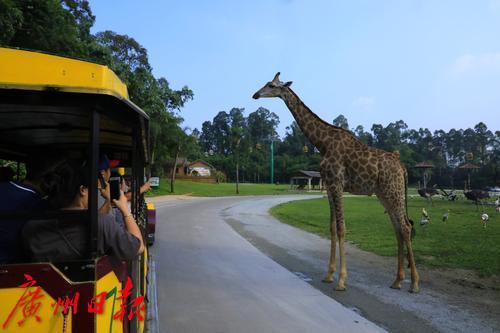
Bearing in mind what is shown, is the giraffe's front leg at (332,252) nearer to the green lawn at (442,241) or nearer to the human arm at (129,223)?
the green lawn at (442,241)

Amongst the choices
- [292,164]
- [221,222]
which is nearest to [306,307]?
[221,222]

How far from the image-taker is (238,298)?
6219 millimetres

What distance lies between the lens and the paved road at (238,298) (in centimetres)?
508

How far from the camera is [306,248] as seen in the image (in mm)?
11094

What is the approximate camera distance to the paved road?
5.08 metres

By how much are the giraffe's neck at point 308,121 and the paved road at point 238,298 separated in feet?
7.71

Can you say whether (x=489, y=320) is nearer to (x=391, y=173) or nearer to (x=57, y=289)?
(x=391, y=173)

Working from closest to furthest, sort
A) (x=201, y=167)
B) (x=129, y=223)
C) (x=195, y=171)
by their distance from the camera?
(x=129, y=223) → (x=195, y=171) → (x=201, y=167)

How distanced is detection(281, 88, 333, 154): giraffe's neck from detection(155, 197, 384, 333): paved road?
235 centimetres

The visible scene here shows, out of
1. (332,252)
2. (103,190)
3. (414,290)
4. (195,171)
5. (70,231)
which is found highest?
(195,171)

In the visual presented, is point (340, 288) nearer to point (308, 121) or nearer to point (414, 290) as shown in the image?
point (414, 290)

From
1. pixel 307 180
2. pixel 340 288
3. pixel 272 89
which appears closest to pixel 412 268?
pixel 340 288

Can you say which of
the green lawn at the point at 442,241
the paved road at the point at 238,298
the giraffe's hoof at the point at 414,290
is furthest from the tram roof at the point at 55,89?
the green lawn at the point at 442,241

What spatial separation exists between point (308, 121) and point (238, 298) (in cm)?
344
